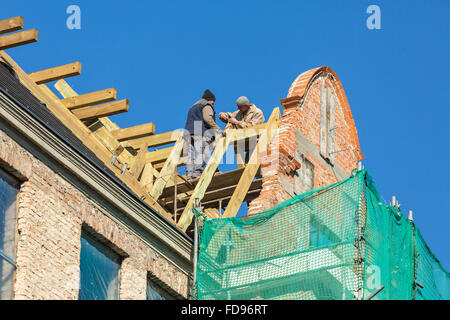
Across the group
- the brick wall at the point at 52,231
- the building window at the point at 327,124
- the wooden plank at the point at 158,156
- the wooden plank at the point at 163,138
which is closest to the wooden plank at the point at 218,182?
the wooden plank at the point at 158,156

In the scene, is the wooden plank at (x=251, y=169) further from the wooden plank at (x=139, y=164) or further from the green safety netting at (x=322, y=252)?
the wooden plank at (x=139, y=164)

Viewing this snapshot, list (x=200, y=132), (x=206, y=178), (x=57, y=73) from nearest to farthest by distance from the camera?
(x=206, y=178), (x=57, y=73), (x=200, y=132)

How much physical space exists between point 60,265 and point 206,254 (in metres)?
3.27

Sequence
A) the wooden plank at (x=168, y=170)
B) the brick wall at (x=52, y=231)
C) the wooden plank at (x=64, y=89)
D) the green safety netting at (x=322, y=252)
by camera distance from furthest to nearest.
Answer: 1. the wooden plank at (x=64, y=89)
2. the wooden plank at (x=168, y=170)
3. the green safety netting at (x=322, y=252)
4. the brick wall at (x=52, y=231)

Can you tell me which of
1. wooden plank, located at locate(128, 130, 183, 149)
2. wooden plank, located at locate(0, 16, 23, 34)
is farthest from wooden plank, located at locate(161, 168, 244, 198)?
wooden plank, located at locate(0, 16, 23, 34)

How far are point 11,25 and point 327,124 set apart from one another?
7.67 meters

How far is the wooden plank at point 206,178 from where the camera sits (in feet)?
71.9

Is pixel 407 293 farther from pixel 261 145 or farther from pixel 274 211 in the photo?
pixel 261 145

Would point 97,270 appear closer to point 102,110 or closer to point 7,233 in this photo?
point 7,233

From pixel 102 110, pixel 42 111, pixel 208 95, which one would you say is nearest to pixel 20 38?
pixel 42 111

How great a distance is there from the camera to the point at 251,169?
74.9 ft

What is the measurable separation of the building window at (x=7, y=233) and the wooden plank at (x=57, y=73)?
549 cm

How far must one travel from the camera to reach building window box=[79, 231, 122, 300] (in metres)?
19.2
